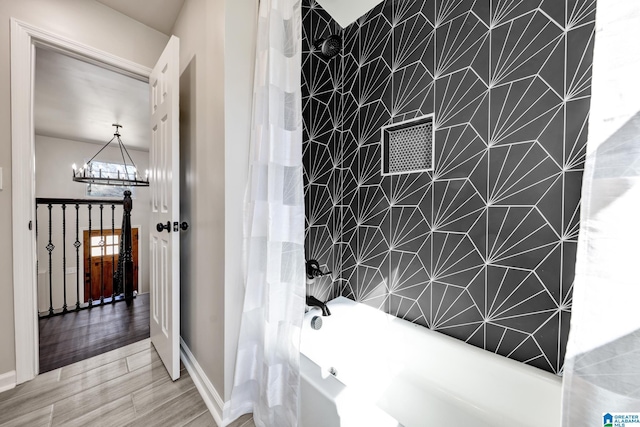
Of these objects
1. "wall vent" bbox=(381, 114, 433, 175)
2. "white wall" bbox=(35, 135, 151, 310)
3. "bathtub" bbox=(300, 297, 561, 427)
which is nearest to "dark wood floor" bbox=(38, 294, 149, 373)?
"bathtub" bbox=(300, 297, 561, 427)

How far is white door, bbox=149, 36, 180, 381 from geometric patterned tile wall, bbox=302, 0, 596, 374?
1101 millimetres

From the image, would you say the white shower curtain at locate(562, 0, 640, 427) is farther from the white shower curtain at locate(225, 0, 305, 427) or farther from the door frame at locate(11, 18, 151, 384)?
the door frame at locate(11, 18, 151, 384)

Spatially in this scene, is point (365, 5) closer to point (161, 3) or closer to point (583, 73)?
point (583, 73)

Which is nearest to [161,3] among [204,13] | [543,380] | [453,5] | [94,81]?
[204,13]

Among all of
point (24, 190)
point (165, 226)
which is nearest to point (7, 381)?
point (24, 190)

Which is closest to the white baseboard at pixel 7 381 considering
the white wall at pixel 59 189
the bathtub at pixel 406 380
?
the bathtub at pixel 406 380

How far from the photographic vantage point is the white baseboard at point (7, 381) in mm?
1472

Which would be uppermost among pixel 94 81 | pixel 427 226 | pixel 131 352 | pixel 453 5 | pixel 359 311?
pixel 94 81

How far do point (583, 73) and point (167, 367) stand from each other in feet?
8.95

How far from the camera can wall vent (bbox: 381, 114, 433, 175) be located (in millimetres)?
1464

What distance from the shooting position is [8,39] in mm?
1478

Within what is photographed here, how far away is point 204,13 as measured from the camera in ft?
4.75

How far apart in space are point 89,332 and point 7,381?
71 cm

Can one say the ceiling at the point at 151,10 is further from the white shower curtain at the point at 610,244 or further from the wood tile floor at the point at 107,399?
the wood tile floor at the point at 107,399
